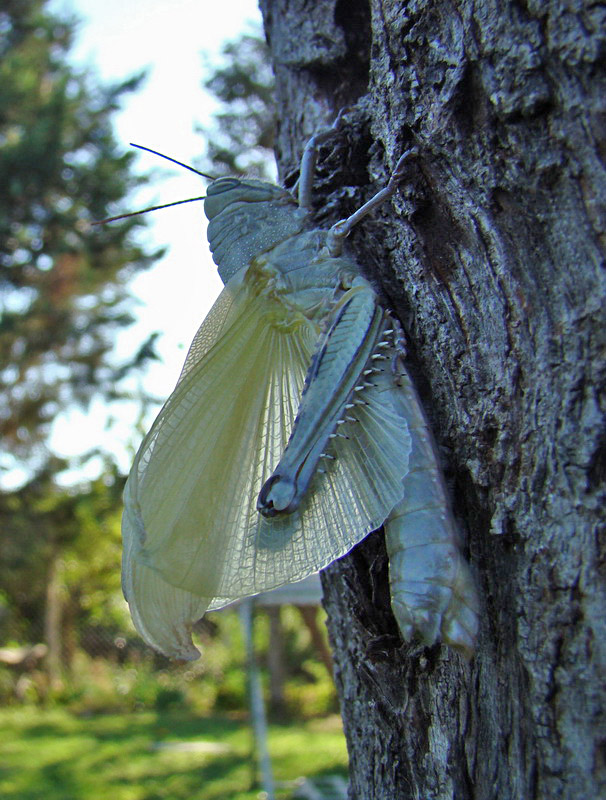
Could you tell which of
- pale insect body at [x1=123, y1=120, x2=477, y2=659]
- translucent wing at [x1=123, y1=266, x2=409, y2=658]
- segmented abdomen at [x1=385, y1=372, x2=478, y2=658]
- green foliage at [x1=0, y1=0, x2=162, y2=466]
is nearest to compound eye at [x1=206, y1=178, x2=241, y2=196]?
pale insect body at [x1=123, y1=120, x2=477, y2=659]

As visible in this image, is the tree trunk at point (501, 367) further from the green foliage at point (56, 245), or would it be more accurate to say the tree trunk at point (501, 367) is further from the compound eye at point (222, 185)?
the green foliage at point (56, 245)

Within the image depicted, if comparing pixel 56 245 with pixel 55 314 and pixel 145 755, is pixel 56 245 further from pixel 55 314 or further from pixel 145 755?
pixel 145 755

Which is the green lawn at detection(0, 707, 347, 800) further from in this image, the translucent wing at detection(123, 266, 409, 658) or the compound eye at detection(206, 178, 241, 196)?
the compound eye at detection(206, 178, 241, 196)

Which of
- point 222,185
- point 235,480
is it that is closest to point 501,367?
point 235,480

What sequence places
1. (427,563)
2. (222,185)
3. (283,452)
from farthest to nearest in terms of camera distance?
(222,185)
(283,452)
(427,563)

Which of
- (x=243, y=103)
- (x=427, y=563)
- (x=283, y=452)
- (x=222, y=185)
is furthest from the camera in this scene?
(x=243, y=103)

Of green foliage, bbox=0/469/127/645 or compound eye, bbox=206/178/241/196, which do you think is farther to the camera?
green foliage, bbox=0/469/127/645

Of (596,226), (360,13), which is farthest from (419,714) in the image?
(360,13)

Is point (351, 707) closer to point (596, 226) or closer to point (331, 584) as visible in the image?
point (331, 584)
